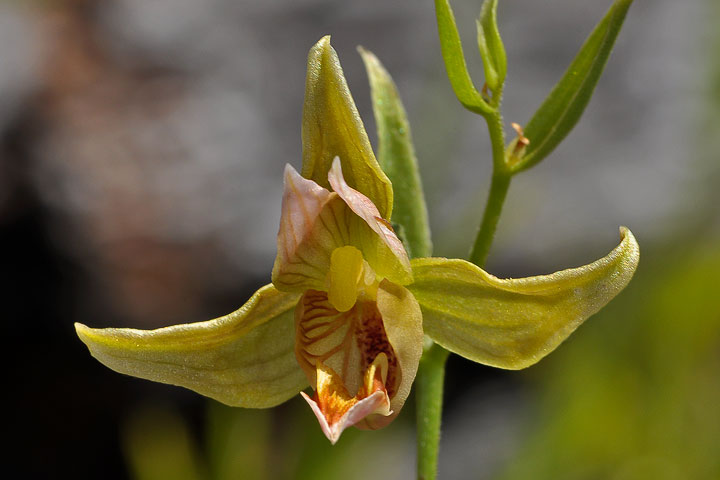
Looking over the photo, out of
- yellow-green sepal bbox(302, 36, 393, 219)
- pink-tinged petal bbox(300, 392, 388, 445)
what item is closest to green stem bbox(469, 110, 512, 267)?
yellow-green sepal bbox(302, 36, 393, 219)

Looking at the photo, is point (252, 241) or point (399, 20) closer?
point (252, 241)

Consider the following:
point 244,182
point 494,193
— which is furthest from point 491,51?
point 244,182

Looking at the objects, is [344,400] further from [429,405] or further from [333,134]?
[333,134]

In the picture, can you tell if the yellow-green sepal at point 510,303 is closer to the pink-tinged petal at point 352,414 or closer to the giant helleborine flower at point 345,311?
the giant helleborine flower at point 345,311

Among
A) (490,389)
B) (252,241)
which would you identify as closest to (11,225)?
(252,241)

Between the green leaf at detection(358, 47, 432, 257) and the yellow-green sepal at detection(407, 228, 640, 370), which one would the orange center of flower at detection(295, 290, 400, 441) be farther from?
the green leaf at detection(358, 47, 432, 257)

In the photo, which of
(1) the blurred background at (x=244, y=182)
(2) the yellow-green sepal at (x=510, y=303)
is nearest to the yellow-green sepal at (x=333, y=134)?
(2) the yellow-green sepal at (x=510, y=303)

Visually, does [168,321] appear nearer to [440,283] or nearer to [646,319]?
[646,319]
